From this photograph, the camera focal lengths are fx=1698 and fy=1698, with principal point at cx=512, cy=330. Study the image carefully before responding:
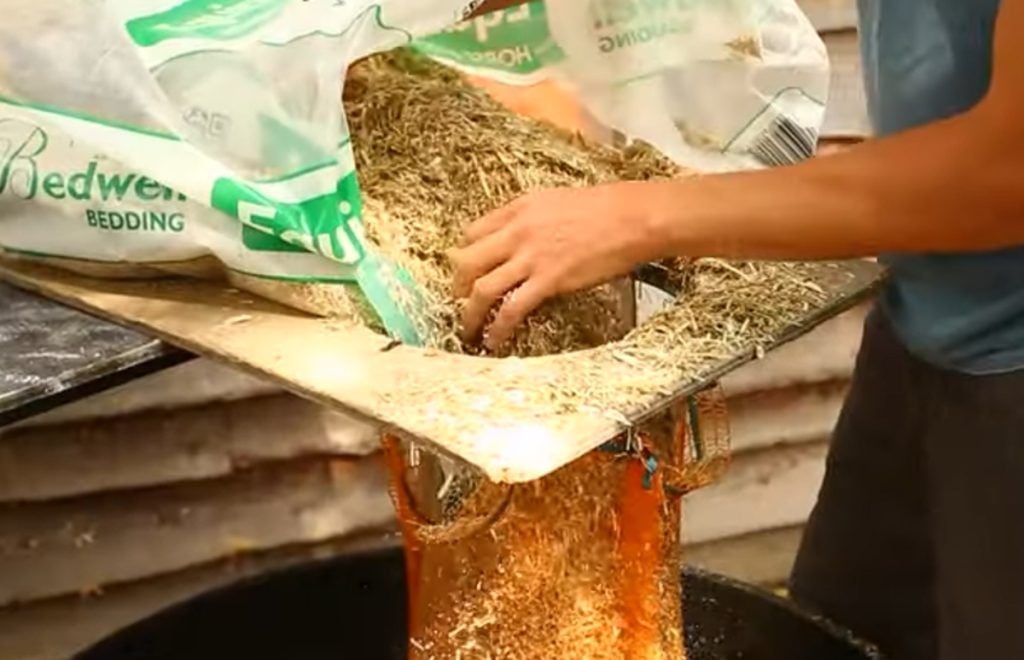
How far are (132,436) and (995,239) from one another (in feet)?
3.05

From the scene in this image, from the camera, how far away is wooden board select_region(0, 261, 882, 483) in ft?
2.64

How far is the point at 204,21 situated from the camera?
3.30ft

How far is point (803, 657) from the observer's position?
4.22 feet

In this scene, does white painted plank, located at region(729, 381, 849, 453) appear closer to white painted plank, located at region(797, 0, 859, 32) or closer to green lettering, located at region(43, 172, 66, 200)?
white painted plank, located at region(797, 0, 859, 32)

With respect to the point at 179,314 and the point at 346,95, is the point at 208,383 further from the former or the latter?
the point at 179,314

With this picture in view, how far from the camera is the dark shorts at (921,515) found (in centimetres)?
108

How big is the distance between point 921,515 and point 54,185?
655 millimetres

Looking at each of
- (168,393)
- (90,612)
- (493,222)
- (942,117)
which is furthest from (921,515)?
(90,612)

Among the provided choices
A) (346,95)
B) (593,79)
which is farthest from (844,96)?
→ (346,95)

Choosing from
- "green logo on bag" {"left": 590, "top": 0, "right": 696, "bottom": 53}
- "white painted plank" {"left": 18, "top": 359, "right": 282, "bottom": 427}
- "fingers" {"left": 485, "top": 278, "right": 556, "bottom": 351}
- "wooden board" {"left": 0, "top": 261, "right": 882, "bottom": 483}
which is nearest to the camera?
"wooden board" {"left": 0, "top": 261, "right": 882, "bottom": 483}

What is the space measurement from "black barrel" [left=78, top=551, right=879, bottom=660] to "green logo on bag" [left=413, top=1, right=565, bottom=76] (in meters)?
0.42

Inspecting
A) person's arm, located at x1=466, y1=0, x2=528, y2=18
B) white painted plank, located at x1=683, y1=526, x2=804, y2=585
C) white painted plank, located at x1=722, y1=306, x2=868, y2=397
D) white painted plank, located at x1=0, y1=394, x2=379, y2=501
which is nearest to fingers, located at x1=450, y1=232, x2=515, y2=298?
person's arm, located at x1=466, y1=0, x2=528, y2=18

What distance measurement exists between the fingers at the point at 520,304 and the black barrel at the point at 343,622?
1.49 feet

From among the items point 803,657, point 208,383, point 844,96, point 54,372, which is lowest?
point 803,657
